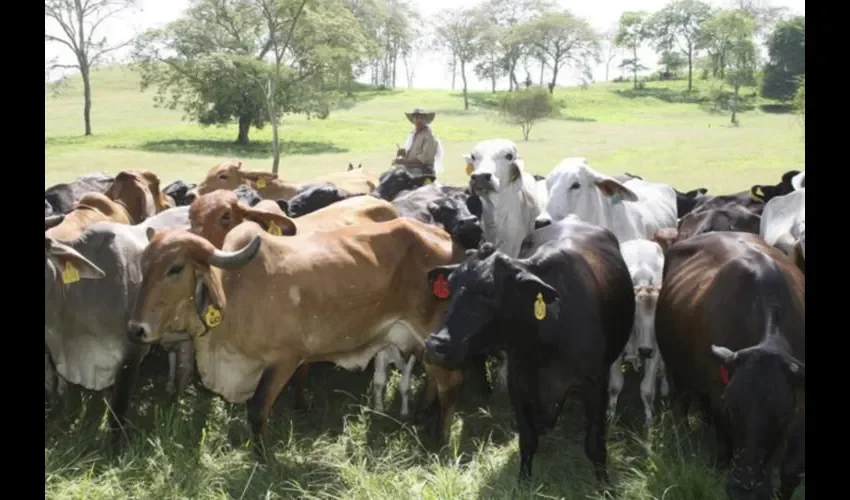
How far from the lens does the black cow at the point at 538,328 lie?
5043 mm

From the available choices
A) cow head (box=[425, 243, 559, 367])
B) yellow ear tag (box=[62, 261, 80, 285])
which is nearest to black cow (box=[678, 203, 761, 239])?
cow head (box=[425, 243, 559, 367])

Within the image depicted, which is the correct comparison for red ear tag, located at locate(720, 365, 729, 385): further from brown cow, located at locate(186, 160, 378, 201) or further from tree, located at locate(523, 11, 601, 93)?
tree, located at locate(523, 11, 601, 93)

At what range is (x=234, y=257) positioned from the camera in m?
5.35

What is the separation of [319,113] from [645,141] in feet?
46.5

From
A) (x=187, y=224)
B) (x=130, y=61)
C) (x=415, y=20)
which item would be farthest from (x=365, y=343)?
(x=415, y=20)

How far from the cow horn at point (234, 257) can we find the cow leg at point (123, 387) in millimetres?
1285

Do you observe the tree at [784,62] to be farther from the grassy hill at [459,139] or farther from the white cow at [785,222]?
the white cow at [785,222]

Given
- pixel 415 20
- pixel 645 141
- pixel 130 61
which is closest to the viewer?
pixel 645 141

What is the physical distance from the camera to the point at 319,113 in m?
36.3

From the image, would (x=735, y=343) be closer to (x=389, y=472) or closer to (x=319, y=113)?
(x=389, y=472)

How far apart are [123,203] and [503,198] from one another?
418 cm

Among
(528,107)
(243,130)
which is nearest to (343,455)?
(243,130)

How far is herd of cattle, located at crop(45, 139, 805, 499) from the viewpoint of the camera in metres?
4.88

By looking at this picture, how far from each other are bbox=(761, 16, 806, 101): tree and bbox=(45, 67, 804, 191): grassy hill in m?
2.28
